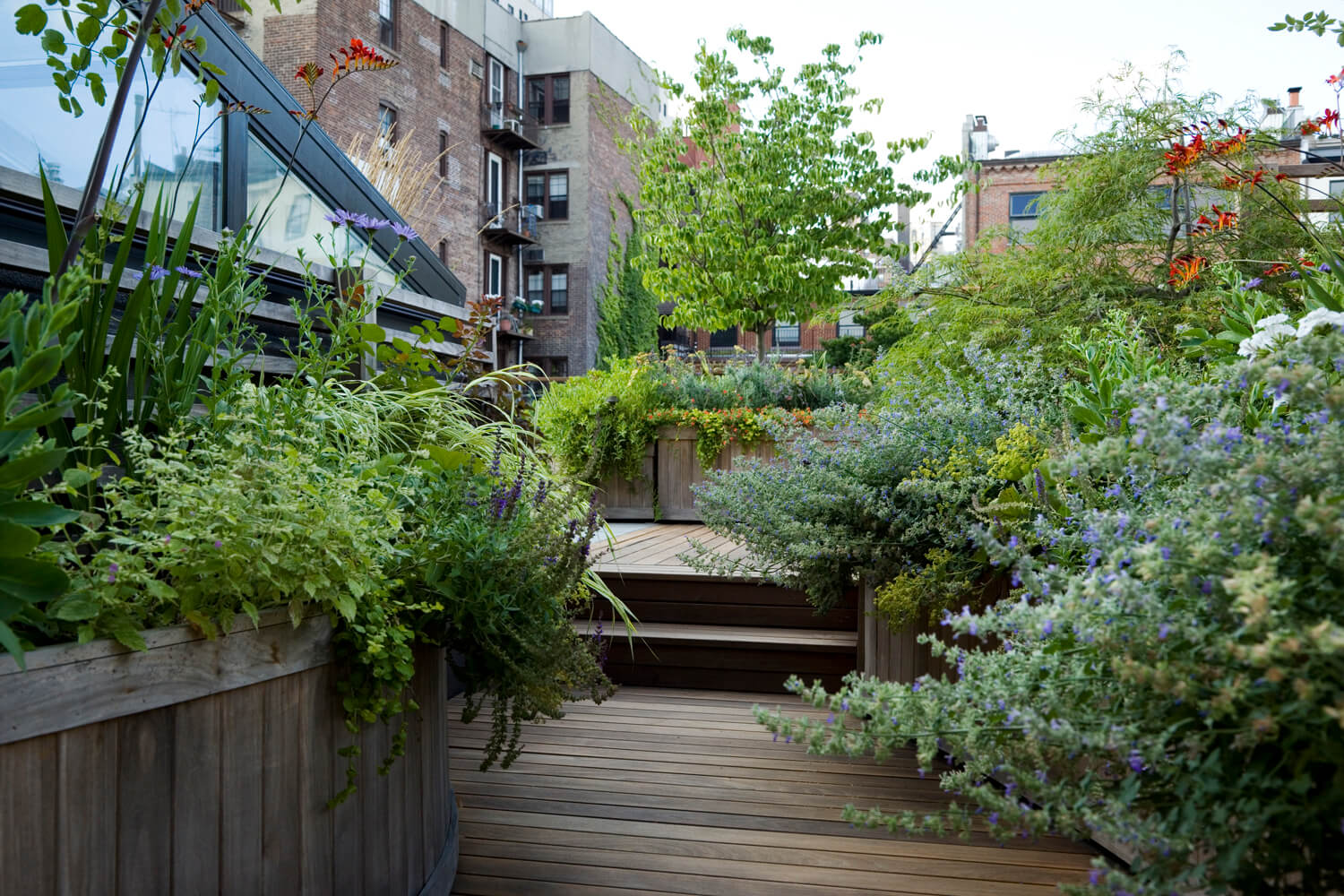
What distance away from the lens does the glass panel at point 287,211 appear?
397cm

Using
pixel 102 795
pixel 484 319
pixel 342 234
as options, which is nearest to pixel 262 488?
pixel 102 795

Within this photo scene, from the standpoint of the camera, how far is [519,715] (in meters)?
2.27

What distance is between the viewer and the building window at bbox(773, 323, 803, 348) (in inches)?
1250

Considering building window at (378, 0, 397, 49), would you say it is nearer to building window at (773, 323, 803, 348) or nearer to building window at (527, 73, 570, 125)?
building window at (527, 73, 570, 125)

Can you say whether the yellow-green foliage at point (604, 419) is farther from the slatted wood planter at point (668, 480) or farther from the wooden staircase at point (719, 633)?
the wooden staircase at point (719, 633)

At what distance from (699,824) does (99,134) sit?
9.66 feet

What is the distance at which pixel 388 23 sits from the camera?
58.8ft

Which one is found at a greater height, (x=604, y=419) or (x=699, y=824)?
(x=604, y=419)

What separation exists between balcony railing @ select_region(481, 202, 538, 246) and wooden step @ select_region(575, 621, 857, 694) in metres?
17.7

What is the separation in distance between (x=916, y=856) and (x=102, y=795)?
74.5 inches

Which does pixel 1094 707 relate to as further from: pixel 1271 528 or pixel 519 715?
pixel 519 715

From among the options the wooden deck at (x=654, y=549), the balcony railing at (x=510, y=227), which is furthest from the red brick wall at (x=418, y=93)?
the wooden deck at (x=654, y=549)

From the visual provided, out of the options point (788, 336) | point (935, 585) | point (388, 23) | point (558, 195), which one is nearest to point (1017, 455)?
point (935, 585)

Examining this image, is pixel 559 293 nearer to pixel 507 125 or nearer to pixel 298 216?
pixel 507 125
